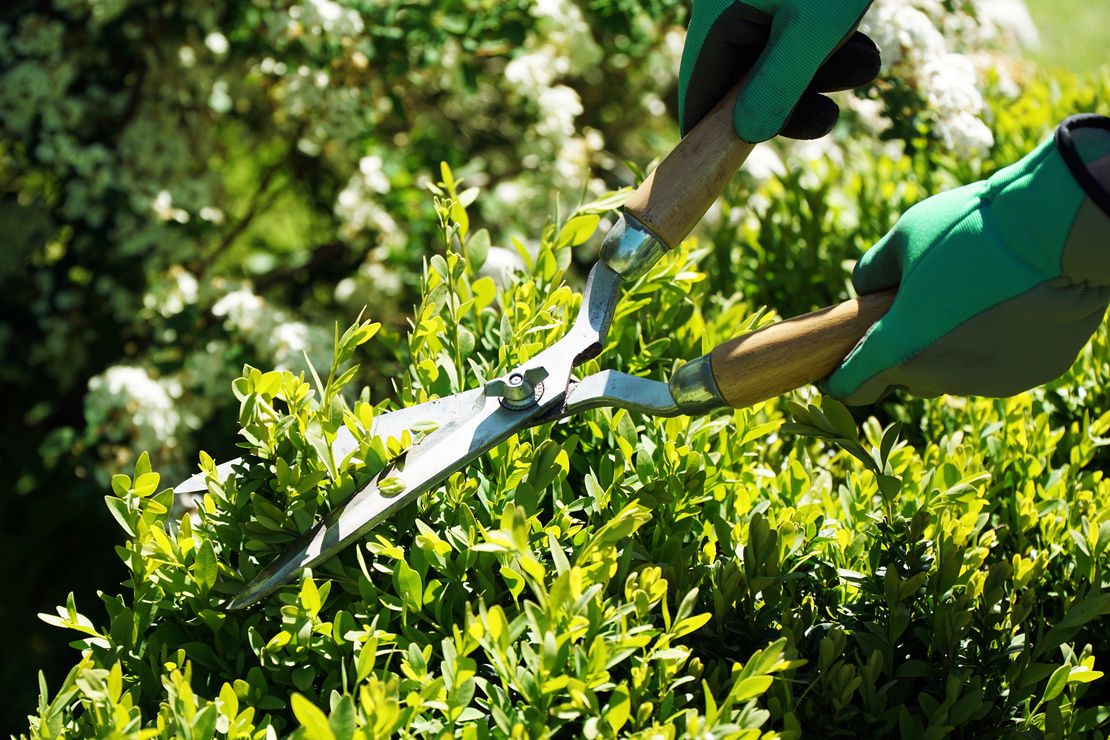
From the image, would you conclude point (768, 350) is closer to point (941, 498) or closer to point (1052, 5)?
point (941, 498)

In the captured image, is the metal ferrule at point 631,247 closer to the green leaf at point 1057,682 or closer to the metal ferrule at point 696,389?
the metal ferrule at point 696,389

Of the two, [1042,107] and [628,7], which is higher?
[628,7]

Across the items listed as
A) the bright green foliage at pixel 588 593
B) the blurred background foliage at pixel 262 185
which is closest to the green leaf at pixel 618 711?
the bright green foliage at pixel 588 593

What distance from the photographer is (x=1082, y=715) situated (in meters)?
1.00

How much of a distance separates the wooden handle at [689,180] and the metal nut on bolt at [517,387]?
0.25 meters

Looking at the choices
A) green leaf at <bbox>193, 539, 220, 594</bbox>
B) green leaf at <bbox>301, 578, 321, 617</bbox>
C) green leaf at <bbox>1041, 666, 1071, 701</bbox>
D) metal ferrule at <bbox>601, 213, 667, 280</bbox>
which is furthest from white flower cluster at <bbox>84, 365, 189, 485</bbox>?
green leaf at <bbox>1041, 666, 1071, 701</bbox>

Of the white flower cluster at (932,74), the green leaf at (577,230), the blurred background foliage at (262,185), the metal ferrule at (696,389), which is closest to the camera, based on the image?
the metal ferrule at (696,389)

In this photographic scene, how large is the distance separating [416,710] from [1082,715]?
825 millimetres

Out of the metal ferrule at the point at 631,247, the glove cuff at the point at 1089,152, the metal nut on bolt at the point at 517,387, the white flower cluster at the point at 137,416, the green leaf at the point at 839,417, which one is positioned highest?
the glove cuff at the point at 1089,152

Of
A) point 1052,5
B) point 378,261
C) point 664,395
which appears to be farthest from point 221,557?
point 1052,5

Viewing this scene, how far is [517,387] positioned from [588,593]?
0.29 m

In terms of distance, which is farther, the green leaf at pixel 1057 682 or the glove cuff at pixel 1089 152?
the green leaf at pixel 1057 682

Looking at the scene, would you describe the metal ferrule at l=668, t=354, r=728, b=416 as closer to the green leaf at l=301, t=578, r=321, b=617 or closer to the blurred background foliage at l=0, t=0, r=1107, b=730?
the green leaf at l=301, t=578, r=321, b=617

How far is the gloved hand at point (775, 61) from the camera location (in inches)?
40.0
